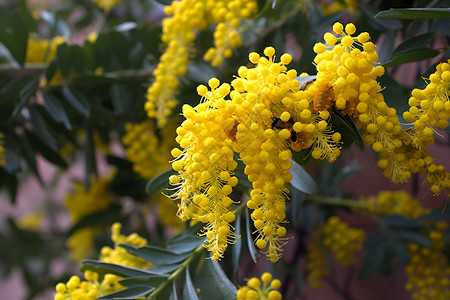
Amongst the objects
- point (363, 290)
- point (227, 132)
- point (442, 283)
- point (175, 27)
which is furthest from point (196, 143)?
point (363, 290)

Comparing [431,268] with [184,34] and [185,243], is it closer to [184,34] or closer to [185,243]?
[185,243]

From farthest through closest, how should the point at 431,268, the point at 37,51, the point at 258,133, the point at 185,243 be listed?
the point at 37,51
the point at 431,268
the point at 185,243
the point at 258,133

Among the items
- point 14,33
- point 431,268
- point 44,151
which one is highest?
point 14,33

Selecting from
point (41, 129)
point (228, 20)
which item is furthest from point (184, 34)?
Result: point (41, 129)

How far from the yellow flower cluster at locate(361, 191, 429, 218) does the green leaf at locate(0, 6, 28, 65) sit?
2.73 ft

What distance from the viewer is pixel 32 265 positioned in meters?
1.50

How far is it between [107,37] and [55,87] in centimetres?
16

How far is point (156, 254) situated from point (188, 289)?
79 millimetres

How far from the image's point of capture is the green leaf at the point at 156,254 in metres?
0.63

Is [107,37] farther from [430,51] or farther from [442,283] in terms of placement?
[442,283]

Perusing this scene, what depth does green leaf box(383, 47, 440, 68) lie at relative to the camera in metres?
0.53

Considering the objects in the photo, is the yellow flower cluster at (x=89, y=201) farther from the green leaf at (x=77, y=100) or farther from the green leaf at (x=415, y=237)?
the green leaf at (x=415, y=237)

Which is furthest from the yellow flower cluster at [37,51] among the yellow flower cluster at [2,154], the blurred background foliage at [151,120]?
the yellow flower cluster at [2,154]

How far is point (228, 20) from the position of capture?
2.32 ft
